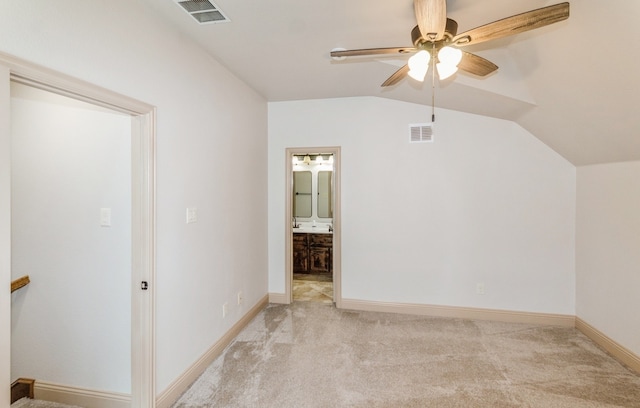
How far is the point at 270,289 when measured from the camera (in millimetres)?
4020

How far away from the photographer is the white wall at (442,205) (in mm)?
3314

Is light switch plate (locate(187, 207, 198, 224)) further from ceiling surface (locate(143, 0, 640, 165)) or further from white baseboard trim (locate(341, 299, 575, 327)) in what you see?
white baseboard trim (locate(341, 299, 575, 327))

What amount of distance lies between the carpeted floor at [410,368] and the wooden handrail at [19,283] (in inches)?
53.7

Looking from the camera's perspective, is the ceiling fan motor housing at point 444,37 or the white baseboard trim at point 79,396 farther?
the white baseboard trim at point 79,396

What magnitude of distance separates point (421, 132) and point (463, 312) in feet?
7.24

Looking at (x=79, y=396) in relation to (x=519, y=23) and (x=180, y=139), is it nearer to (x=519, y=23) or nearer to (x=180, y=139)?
(x=180, y=139)

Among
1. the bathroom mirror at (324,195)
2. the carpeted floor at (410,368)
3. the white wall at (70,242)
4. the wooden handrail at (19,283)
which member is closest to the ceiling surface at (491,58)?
the white wall at (70,242)

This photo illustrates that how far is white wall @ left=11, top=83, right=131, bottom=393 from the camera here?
2.00 metres

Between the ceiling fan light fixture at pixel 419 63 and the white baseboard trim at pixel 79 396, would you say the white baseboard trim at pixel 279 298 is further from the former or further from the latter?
the ceiling fan light fixture at pixel 419 63

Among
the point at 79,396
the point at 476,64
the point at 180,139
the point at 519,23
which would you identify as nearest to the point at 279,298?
the point at 79,396

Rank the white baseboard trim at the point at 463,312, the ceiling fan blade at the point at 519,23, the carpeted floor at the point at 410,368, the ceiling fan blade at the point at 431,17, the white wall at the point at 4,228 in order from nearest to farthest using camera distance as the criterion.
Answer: the white wall at the point at 4,228, the ceiling fan blade at the point at 519,23, the ceiling fan blade at the point at 431,17, the carpeted floor at the point at 410,368, the white baseboard trim at the point at 463,312

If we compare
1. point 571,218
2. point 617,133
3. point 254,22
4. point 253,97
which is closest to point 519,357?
point 571,218

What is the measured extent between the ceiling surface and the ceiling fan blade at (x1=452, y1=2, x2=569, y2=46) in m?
0.38

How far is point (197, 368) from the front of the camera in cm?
239
